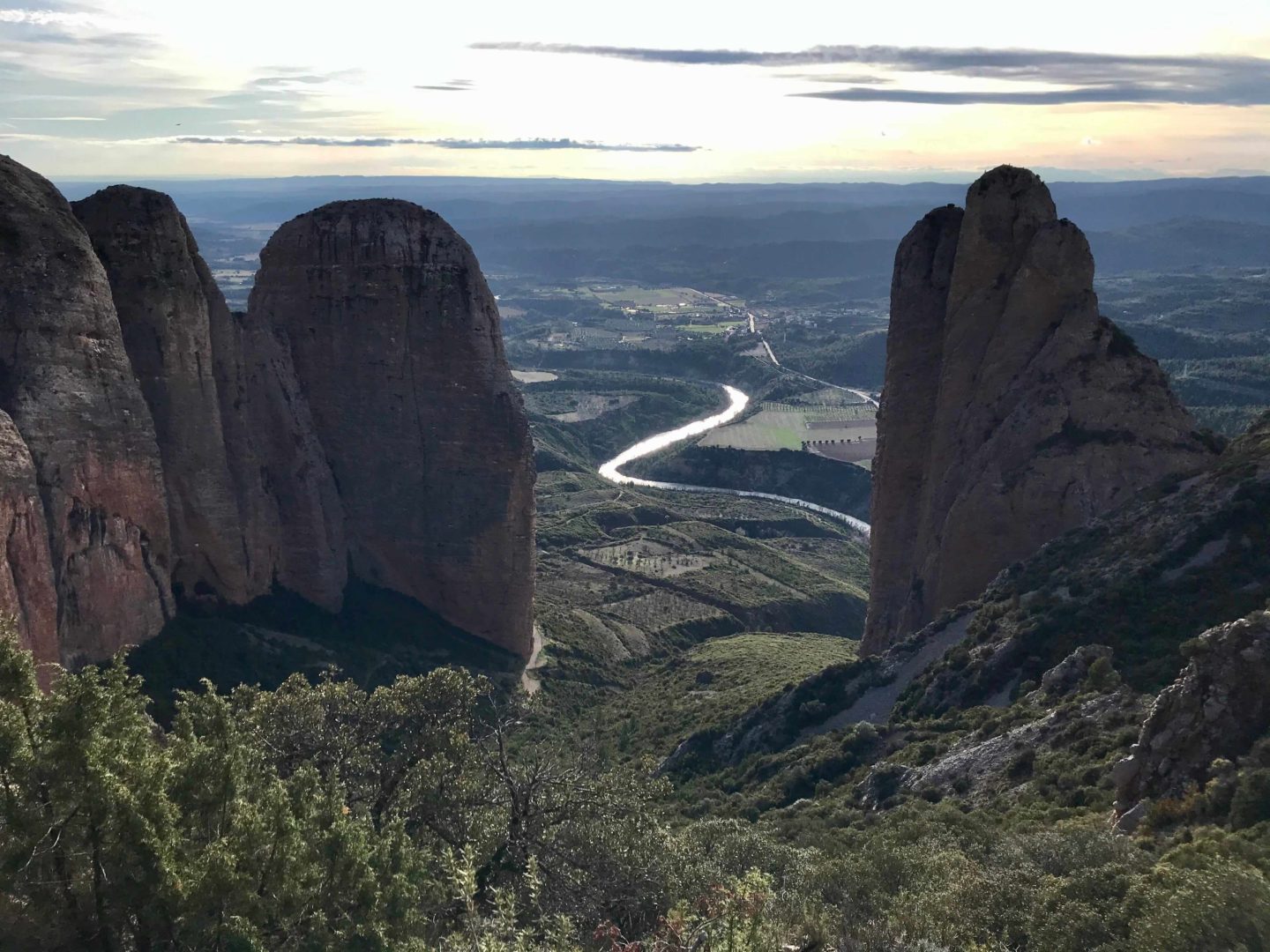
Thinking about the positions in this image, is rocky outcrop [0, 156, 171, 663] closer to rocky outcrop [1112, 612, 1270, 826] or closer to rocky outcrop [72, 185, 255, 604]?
rocky outcrop [72, 185, 255, 604]

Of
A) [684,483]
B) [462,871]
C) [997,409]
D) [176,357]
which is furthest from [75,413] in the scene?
[684,483]

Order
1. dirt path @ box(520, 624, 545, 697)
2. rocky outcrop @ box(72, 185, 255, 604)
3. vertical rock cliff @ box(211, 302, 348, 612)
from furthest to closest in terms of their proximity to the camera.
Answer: dirt path @ box(520, 624, 545, 697)
vertical rock cliff @ box(211, 302, 348, 612)
rocky outcrop @ box(72, 185, 255, 604)

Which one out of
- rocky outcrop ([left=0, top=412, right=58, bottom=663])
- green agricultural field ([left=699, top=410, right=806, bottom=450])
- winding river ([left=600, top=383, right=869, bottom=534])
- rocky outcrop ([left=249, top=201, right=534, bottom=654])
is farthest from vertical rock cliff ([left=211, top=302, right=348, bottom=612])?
green agricultural field ([left=699, top=410, right=806, bottom=450])

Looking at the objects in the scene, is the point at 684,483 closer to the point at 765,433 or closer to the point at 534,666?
the point at 765,433

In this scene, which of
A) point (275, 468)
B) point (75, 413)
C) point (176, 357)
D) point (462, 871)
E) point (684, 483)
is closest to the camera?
point (462, 871)

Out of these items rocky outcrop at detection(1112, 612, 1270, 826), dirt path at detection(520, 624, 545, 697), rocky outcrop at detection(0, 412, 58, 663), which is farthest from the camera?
dirt path at detection(520, 624, 545, 697)

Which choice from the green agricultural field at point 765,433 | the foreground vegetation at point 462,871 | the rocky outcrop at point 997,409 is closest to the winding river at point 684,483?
the green agricultural field at point 765,433

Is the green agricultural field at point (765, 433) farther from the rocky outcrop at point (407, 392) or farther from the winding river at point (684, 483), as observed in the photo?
the rocky outcrop at point (407, 392)
